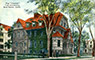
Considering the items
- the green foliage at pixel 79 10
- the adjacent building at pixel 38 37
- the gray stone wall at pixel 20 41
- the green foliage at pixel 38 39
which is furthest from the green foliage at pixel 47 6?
the gray stone wall at pixel 20 41

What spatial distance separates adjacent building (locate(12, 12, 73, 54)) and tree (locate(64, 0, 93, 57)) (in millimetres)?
3678

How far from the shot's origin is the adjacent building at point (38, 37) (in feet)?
88.8

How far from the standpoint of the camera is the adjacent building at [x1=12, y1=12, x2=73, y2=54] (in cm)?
2708

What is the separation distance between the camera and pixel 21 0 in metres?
19.1

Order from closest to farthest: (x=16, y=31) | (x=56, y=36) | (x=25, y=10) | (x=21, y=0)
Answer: (x=21, y=0), (x=25, y=10), (x=56, y=36), (x=16, y=31)

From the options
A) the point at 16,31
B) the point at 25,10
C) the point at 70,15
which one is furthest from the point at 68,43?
the point at 25,10

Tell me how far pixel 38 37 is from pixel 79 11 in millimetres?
9135

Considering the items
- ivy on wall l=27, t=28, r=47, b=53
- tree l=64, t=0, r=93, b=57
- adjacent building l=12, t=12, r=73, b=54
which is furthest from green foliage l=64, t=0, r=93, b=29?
ivy on wall l=27, t=28, r=47, b=53

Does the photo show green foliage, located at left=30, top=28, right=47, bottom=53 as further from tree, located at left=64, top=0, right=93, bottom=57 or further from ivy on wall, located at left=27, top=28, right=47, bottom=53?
tree, located at left=64, top=0, right=93, bottom=57

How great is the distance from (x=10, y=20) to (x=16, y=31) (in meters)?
9.75

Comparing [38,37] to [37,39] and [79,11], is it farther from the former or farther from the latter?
[79,11]

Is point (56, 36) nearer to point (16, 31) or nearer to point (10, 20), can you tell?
point (16, 31)

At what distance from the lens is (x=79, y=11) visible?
23.2 m

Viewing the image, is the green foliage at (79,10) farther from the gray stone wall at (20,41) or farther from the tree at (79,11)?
the gray stone wall at (20,41)
